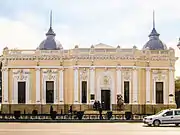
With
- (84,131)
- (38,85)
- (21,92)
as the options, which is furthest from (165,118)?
(21,92)

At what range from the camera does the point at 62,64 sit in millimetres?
61219

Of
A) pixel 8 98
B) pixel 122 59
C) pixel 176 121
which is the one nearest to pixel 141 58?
pixel 122 59

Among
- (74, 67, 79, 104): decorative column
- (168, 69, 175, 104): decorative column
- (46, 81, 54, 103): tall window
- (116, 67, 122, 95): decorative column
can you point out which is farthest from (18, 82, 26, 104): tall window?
(168, 69, 175, 104): decorative column

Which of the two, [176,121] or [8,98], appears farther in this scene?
[8,98]

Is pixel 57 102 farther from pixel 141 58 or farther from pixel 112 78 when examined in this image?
pixel 141 58

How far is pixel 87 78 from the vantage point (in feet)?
198

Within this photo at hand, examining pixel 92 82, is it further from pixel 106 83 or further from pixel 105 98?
pixel 105 98

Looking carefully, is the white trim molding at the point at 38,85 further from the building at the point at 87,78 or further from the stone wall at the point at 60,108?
the stone wall at the point at 60,108

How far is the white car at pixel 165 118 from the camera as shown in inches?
1421

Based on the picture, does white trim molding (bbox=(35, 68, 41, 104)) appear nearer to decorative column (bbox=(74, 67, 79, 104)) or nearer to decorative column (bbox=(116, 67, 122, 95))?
decorative column (bbox=(74, 67, 79, 104))

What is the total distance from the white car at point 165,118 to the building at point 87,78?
2327 cm

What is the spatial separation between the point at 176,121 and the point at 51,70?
1077 inches

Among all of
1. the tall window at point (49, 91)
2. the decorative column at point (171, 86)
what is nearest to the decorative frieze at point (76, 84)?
the tall window at point (49, 91)

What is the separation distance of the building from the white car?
2327 cm
